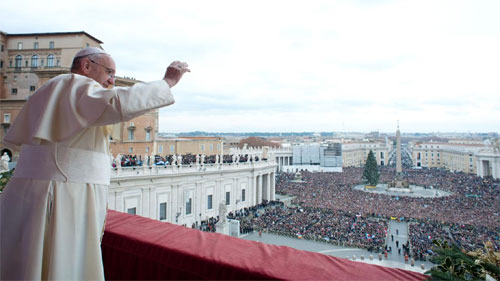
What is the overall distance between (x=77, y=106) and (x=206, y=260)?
134 centimetres

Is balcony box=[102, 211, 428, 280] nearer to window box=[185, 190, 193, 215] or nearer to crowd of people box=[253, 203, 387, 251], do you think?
crowd of people box=[253, 203, 387, 251]

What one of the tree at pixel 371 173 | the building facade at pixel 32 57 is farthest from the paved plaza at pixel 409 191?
the building facade at pixel 32 57

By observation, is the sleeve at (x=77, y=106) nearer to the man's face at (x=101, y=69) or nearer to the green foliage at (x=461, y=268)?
the man's face at (x=101, y=69)

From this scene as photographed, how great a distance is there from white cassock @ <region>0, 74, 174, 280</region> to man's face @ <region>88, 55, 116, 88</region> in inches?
9.3

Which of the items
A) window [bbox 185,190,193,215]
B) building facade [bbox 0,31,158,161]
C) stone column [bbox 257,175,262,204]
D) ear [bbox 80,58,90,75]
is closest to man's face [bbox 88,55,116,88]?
ear [bbox 80,58,90,75]

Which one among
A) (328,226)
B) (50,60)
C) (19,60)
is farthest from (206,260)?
(19,60)

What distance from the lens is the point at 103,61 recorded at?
6.91 ft

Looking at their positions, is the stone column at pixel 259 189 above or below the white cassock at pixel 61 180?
below

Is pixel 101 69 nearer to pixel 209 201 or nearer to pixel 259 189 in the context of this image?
pixel 209 201

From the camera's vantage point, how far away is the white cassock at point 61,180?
1676 millimetres

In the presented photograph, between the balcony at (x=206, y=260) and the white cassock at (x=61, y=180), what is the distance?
67 centimetres

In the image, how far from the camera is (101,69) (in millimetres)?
2092

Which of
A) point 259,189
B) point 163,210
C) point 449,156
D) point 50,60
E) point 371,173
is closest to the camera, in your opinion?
point 163,210

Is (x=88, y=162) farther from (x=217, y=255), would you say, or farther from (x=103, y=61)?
(x=217, y=255)
